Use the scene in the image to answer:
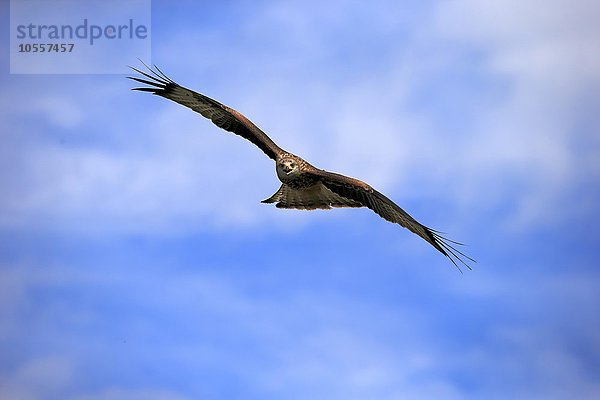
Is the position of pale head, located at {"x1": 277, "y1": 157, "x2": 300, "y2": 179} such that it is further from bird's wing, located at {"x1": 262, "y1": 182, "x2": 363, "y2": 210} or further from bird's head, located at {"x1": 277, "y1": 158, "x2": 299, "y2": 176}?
bird's wing, located at {"x1": 262, "y1": 182, "x2": 363, "y2": 210}

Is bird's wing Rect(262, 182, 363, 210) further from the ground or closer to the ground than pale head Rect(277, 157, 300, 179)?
closer to the ground

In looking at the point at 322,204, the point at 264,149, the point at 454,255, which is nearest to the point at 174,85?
the point at 264,149

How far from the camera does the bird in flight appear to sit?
607 inches

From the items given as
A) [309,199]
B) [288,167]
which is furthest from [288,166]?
[309,199]

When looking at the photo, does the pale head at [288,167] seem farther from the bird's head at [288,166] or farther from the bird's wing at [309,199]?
the bird's wing at [309,199]

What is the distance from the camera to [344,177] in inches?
608

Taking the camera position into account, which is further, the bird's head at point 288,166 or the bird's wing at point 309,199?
the bird's wing at point 309,199

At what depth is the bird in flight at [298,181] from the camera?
15406 millimetres

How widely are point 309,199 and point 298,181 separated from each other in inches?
19.4

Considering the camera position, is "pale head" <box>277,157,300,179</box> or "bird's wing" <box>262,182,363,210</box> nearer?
"pale head" <box>277,157,300,179</box>

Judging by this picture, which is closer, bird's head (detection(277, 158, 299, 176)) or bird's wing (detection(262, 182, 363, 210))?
bird's head (detection(277, 158, 299, 176))

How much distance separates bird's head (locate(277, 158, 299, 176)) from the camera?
1548 cm

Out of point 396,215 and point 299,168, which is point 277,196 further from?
point 396,215

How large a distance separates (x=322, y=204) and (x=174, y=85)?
3619 mm
